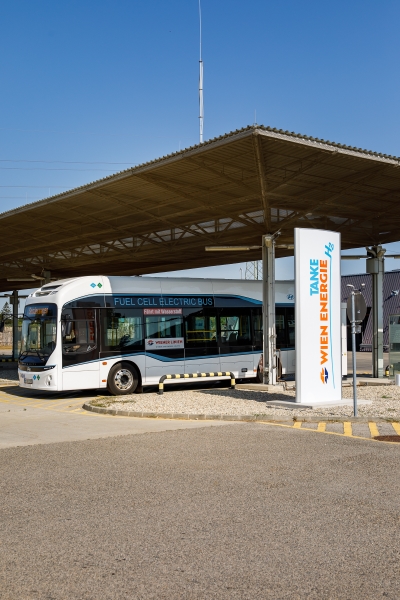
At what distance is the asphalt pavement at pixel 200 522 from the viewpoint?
4.46 metres

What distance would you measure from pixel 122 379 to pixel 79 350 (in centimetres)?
160

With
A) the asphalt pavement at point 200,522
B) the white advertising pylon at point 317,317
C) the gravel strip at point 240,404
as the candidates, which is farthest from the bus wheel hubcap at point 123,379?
the asphalt pavement at point 200,522

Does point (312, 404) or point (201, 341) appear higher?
point (201, 341)

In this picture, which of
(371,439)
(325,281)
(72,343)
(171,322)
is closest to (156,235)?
(171,322)

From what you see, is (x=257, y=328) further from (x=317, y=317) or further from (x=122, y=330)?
(x=317, y=317)

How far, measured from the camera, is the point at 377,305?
22.7 meters

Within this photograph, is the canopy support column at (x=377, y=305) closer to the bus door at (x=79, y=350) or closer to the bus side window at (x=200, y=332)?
the bus side window at (x=200, y=332)

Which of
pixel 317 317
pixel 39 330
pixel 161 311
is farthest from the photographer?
pixel 161 311

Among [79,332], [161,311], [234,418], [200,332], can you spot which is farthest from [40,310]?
[234,418]

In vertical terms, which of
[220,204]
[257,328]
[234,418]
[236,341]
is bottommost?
[234,418]

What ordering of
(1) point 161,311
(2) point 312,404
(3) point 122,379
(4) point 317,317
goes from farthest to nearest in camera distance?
1. (1) point 161,311
2. (3) point 122,379
3. (4) point 317,317
4. (2) point 312,404

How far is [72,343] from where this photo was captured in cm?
1825

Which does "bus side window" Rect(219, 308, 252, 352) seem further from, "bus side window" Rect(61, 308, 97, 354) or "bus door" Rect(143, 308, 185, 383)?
"bus side window" Rect(61, 308, 97, 354)

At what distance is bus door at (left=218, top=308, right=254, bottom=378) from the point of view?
21.5 metres
